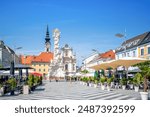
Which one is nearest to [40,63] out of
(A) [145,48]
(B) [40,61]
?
(B) [40,61]

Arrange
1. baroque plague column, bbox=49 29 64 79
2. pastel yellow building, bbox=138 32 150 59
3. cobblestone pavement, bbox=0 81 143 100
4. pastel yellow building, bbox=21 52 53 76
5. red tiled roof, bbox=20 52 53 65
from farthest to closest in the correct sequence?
red tiled roof, bbox=20 52 53 65 → pastel yellow building, bbox=21 52 53 76 → baroque plague column, bbox=49 29 64 79 → pastel yellow building, bbox=138 32 150 59 → cobblestone pavement, bbox=0 81 143 100

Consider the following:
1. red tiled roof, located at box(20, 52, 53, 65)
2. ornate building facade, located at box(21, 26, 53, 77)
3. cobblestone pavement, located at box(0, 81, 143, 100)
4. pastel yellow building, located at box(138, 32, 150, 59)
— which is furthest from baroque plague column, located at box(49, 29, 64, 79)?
cobblestone pavement, located at box(0, 81, 143, 100)

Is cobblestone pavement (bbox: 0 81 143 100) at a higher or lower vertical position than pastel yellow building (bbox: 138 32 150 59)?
lower

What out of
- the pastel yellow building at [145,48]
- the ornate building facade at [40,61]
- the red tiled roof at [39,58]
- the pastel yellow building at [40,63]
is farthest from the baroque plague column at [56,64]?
the pastel yellow building at [145,48]

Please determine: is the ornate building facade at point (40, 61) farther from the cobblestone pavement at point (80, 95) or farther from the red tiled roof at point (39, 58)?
the cobblestone pavement at point (80, 95)

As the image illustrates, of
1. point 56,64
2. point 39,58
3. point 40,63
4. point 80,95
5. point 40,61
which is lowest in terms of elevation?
point 80,95

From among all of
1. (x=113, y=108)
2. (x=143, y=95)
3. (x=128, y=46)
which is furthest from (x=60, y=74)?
(x=113, y=108)

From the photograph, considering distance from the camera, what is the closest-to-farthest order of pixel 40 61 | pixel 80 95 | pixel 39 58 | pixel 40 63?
pixel 80 95 < pixel 40 61 < pixel 40 63 < pixel 39 58

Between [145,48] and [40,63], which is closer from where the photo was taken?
[145,48]

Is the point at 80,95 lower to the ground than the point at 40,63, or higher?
lower

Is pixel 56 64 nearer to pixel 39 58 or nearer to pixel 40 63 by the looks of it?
pixel 40 63

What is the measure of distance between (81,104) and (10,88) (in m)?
8.74

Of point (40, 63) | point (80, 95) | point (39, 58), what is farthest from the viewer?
point (39, 58)

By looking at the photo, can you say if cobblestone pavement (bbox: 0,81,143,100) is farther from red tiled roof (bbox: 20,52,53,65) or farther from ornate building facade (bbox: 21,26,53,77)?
red tiled roof (bbox: 20,52,53,65)
